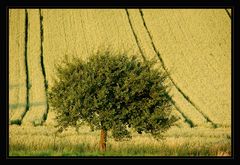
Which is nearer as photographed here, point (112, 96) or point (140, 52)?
point (112, 96)

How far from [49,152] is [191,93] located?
29.1 metres

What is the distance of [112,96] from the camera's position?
26.2 meters

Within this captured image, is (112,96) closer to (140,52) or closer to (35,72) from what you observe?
(35,72)

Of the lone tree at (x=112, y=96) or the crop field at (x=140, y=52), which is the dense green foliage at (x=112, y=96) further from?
the crop field at (x=140, y=52)

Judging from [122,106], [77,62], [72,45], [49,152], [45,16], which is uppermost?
[45,16]

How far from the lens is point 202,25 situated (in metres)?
67.8

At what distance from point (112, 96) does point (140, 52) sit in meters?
35.0

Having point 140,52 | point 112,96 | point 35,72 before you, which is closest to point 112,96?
point 112,96

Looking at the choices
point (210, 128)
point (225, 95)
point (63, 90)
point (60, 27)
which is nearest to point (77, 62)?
point (63, 90)

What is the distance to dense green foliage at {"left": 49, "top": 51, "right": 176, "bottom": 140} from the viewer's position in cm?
2594

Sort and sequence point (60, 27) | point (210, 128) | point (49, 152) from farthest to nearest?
point (60, 27)
point (210, 128)
point (49, 152)

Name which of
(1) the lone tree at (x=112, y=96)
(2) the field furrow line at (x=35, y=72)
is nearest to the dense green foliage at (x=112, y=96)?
(1) the lone tree at (x=112, y=96)

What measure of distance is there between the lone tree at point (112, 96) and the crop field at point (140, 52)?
7446 mm

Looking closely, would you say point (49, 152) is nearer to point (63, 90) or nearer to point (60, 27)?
point (63, 90)
